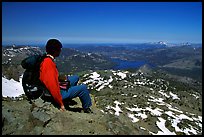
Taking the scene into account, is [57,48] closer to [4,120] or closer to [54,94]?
[54,94]

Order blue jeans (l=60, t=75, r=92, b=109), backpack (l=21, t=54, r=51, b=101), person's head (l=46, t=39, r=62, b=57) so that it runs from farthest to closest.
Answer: blue jeans (l=60, t=75, r=92, b=109), person's head (l=46, t=39, r=62, b=57), backpack (l=21, t=54, r=51, b=101)

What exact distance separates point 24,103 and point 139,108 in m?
55.4

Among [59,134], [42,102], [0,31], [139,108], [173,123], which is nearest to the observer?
[59,134]

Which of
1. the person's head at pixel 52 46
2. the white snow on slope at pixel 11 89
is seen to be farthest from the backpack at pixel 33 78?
the white snow on slope at pixel 11 89

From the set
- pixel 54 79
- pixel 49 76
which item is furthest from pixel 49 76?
pixel 54 79

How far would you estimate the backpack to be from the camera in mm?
11258

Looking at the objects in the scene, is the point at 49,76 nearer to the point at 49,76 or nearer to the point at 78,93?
the point at 49,76

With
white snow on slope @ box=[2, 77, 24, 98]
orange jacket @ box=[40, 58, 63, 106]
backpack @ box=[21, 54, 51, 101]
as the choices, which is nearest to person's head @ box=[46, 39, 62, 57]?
backpack @ box=[21, 54, 51, 101]

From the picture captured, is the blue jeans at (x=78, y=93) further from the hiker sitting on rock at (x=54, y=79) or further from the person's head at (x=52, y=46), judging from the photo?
the person's head at (x=52, y=46)

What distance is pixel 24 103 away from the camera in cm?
1348

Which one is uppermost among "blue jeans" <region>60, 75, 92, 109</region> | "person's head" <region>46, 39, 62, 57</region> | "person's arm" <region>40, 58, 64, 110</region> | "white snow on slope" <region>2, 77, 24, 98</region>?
"person's head" <region>46, 39, 62, 57</region>

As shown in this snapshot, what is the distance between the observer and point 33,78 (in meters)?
11.7

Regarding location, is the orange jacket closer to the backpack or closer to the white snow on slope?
the backpack

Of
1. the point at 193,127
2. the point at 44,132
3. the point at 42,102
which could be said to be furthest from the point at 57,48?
the point at 193,127
